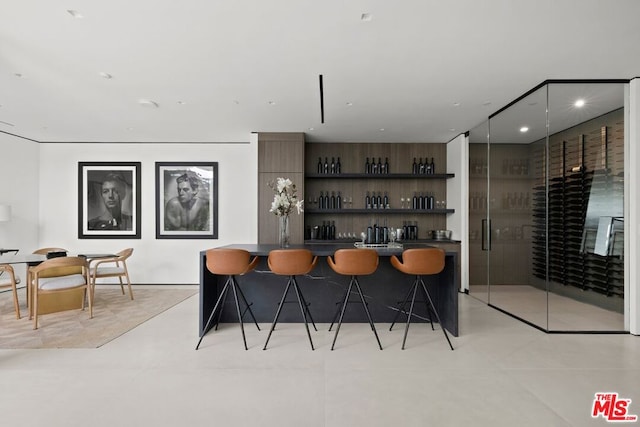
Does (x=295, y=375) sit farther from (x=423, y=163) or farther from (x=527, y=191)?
(x=423, y=163)

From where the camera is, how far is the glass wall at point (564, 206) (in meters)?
4.09

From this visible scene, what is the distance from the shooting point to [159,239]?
23.1 ft

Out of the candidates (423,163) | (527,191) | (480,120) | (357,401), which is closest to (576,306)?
(527,191)

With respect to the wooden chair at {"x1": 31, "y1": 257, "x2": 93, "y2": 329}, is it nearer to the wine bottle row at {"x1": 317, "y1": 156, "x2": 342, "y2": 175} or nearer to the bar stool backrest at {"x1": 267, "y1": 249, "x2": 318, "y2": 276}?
the bar stool backrest at {"x1": 267, "y1": 249, "x2": 318, "y2": 276}

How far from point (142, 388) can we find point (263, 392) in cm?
93

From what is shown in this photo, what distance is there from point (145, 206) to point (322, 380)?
18.7ft

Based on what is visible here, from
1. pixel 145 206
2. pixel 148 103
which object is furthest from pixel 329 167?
pixel 145 206

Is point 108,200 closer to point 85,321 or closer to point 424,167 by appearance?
point 85,321

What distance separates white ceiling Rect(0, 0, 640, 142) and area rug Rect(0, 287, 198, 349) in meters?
2.82

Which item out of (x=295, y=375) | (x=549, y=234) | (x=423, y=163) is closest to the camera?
(x=295, y=375)

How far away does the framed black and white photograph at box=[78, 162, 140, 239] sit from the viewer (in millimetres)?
7039

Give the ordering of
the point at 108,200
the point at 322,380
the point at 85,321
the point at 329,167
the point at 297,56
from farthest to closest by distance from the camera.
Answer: the point at 108,200 → the point at 329,167 → the point at 85,321 → the point at 297,56 → the point at 322,380

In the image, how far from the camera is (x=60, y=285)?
14.7 ft

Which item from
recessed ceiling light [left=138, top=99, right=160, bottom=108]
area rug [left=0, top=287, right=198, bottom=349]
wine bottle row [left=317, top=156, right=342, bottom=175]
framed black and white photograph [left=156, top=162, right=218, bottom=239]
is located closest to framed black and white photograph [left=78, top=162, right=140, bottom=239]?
framed black and white photograph [left=156, top=162, right=218, bottom=239]
